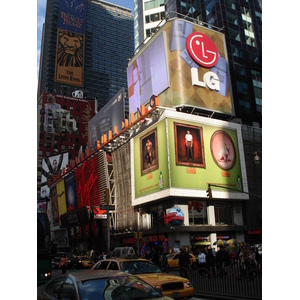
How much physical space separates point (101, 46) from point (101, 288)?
174061mm

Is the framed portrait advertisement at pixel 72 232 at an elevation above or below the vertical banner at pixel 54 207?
below

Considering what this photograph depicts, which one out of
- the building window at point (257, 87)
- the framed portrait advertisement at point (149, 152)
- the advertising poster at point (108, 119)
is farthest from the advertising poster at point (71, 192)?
the building window at point (257, 87)

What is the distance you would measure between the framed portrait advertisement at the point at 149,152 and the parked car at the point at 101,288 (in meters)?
34.1

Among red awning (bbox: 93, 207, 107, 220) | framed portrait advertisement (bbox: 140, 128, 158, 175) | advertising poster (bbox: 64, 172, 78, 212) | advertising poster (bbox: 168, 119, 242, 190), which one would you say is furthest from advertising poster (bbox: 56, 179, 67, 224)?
advertising poster (bbox: 168, 119, 242, 190)

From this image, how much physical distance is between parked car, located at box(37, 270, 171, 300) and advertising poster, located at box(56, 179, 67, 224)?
61.0 metres

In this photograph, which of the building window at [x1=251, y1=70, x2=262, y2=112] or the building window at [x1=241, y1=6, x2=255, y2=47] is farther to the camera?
the building window at [x1=241, y1=6, x2=255, y2=47]

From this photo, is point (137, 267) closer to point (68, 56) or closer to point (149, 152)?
point (149, 152)

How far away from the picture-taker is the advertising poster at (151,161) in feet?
131

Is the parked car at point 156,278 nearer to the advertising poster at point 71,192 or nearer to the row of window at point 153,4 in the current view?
the advertising poster at point 71,192

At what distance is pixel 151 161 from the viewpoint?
4234 centimetres

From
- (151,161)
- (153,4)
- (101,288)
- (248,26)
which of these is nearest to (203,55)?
(151,161)

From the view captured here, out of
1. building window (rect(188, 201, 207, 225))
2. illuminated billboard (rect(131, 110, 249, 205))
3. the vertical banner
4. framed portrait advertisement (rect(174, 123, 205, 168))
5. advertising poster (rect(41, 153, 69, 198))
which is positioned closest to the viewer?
illuminated billboard (rect(131, 110, 249, 205))

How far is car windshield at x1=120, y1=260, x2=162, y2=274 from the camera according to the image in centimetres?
1120

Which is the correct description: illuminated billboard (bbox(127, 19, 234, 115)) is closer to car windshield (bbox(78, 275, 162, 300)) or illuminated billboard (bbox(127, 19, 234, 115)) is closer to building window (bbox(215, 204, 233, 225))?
building window (bbox(215, 204, 233, 225))
